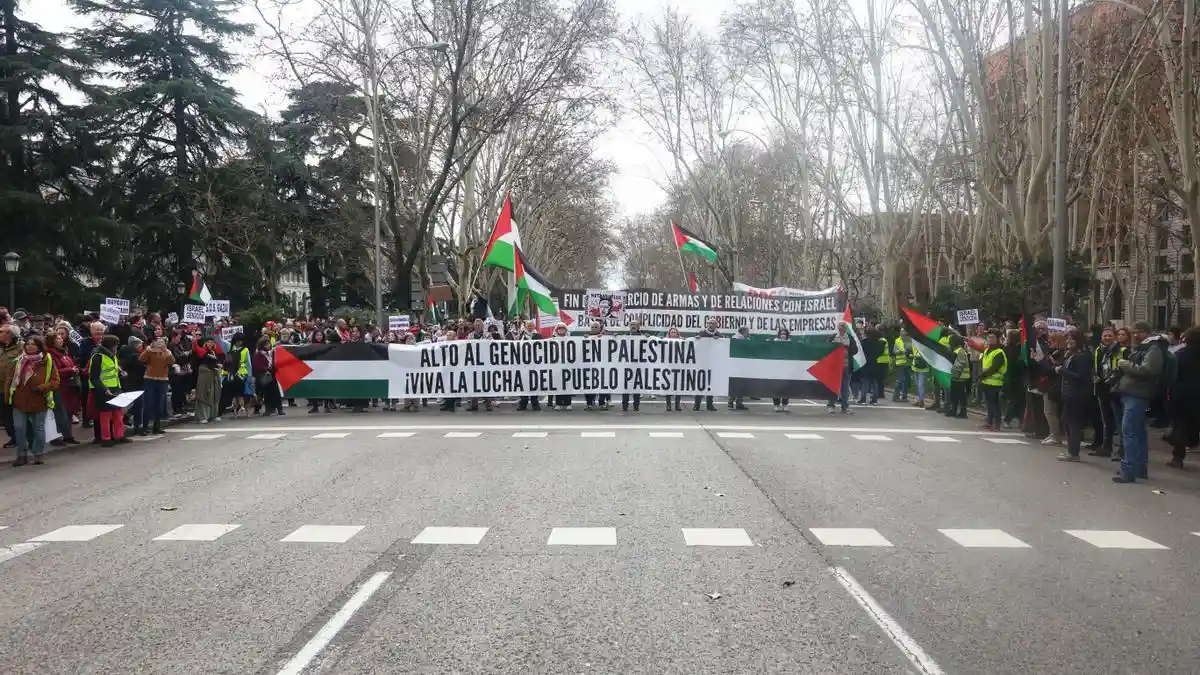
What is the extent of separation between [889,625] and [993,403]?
37.4ft

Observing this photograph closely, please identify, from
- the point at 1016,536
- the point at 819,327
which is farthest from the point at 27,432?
the point at 819,327

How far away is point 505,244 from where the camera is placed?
20.2 m

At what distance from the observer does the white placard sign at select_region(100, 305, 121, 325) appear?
1658 centimetres

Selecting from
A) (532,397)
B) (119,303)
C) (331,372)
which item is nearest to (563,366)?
(532,397)

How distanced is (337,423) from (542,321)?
496 cm

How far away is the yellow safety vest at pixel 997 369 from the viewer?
15414 millimetres

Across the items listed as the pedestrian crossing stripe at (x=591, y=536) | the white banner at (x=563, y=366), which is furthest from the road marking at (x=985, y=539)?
the white banner at (x=563, y=366)

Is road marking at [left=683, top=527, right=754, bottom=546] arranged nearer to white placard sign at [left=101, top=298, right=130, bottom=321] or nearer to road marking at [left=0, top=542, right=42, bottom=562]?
road marking at [left=0, top=542, right=42, bottom=562]

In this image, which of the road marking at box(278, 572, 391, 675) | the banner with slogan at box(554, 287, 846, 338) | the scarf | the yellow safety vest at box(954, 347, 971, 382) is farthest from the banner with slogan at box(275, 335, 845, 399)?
the road marking at box(278, 572, 391, 675)

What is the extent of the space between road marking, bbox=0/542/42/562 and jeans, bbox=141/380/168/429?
805cm

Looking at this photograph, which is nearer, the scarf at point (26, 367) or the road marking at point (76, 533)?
the road marking at point (76, 533)

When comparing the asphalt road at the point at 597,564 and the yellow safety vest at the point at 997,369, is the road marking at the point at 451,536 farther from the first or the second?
the yellow safety vest at the point at 997,369

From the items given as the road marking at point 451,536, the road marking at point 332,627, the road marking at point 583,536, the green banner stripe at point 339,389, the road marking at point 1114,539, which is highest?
the green banner stripe at point 339,389

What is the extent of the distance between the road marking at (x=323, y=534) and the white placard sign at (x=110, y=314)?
1087 centimetres
